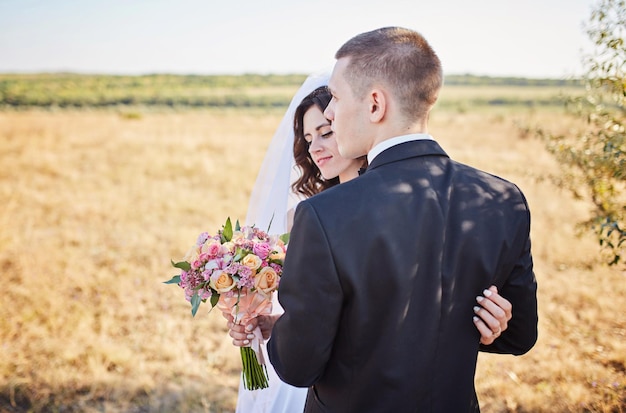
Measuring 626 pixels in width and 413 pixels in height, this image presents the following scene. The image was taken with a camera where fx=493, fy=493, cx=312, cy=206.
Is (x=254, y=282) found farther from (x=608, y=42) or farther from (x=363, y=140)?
(x=608, y=42)

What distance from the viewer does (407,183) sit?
64.0 inches

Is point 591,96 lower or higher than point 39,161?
higher

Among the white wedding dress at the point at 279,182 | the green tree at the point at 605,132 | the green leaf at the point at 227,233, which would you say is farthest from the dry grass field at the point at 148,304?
the green leaf at the point at 227,233

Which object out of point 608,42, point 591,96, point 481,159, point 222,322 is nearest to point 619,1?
point 608,42

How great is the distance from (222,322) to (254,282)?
4.36 meters

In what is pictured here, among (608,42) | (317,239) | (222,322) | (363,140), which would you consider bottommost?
(222,322)

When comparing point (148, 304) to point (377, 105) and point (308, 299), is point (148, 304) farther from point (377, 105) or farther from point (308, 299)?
point (377, 105)

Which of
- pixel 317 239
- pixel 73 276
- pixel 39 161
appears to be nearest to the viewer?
pixel 317 239

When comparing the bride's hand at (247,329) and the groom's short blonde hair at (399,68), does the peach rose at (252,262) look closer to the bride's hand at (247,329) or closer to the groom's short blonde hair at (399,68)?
the bride's hand at (247,329)

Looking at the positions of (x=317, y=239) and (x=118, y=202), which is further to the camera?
(x=118, y=202)

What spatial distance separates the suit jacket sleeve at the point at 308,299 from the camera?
5.03 ft

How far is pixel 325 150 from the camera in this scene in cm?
338

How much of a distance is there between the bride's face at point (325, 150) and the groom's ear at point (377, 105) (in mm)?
1542

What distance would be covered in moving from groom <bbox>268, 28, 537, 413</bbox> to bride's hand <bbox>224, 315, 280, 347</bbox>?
2.49ft
